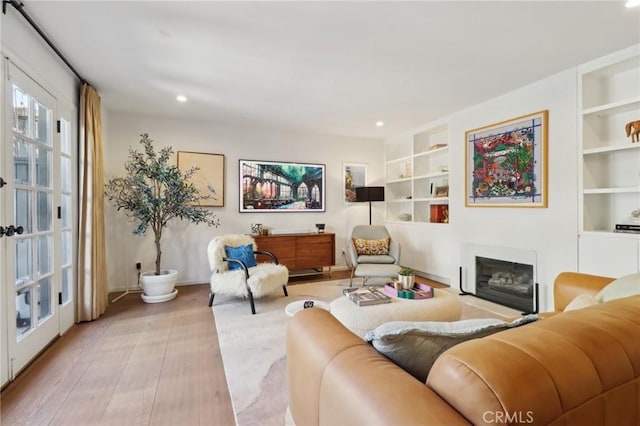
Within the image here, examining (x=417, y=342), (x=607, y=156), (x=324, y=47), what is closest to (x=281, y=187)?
(x=324, y=47)

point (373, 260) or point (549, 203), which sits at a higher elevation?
point (549, 203)

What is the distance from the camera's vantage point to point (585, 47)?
2527 mm

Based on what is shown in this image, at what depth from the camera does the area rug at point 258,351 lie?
67.6 inches

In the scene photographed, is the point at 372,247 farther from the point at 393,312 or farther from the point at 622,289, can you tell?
the point at 622,289

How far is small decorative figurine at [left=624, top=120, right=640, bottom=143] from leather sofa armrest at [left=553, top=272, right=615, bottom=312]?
1450 mm

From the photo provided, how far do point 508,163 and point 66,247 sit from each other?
15.6ft

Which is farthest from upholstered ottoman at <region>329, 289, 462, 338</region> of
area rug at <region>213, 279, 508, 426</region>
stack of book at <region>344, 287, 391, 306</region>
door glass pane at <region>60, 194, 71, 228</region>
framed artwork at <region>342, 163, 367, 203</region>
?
framed artwork at <region>342, 163, 367, 203</region>

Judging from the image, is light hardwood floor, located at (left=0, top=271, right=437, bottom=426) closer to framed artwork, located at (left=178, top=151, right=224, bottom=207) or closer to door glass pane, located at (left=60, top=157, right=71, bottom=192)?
door glass pane, located at (left=60, top=157, right=71, bottom=192)

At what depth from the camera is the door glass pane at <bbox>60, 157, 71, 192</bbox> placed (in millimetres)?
2838

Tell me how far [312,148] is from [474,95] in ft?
8.53

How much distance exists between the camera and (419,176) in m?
4.95

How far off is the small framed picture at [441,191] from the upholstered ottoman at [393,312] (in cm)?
243

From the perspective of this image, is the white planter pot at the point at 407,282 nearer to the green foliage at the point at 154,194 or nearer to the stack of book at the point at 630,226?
the stack of book at the point at 630,226

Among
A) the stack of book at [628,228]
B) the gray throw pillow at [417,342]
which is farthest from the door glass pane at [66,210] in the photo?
the stack of book at [628,228]
